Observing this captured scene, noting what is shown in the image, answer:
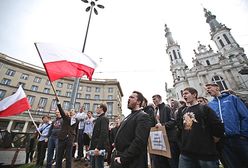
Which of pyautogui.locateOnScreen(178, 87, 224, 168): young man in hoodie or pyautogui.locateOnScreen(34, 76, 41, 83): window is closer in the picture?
pyautogui.locateOnScreen(178, 87, 224, 168): young man in hoodie

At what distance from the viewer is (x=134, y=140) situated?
1.84 m

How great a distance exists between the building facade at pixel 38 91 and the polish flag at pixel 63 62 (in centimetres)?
2205

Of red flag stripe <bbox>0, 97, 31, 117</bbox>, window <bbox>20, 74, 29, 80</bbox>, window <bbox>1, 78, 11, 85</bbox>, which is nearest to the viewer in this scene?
red flag stripe <bbox>0, 97, 31, 117</bbox>

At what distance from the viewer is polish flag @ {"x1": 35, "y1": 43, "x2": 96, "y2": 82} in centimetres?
433

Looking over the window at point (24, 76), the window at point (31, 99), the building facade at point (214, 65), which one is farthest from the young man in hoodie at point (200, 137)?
the window at point (24, 76)

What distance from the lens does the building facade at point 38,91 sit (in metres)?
27.4

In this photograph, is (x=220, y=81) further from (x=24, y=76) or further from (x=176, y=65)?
(x=24, y=76)

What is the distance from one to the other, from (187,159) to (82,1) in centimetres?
964

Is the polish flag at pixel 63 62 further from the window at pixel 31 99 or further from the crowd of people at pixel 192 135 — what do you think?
the window at pixel 31 99

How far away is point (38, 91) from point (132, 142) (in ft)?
116

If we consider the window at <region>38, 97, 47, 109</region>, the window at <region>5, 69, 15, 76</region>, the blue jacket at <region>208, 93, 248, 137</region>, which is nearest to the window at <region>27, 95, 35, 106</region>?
the window at <region>38, 97, 47, 109</region>

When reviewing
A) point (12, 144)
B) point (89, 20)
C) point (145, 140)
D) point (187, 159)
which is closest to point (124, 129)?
point (145, 140)

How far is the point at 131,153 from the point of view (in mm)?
1753

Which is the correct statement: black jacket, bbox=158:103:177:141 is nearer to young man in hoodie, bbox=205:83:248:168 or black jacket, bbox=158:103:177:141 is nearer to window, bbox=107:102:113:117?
young man in hoodie, bbox=205:83:248:168
